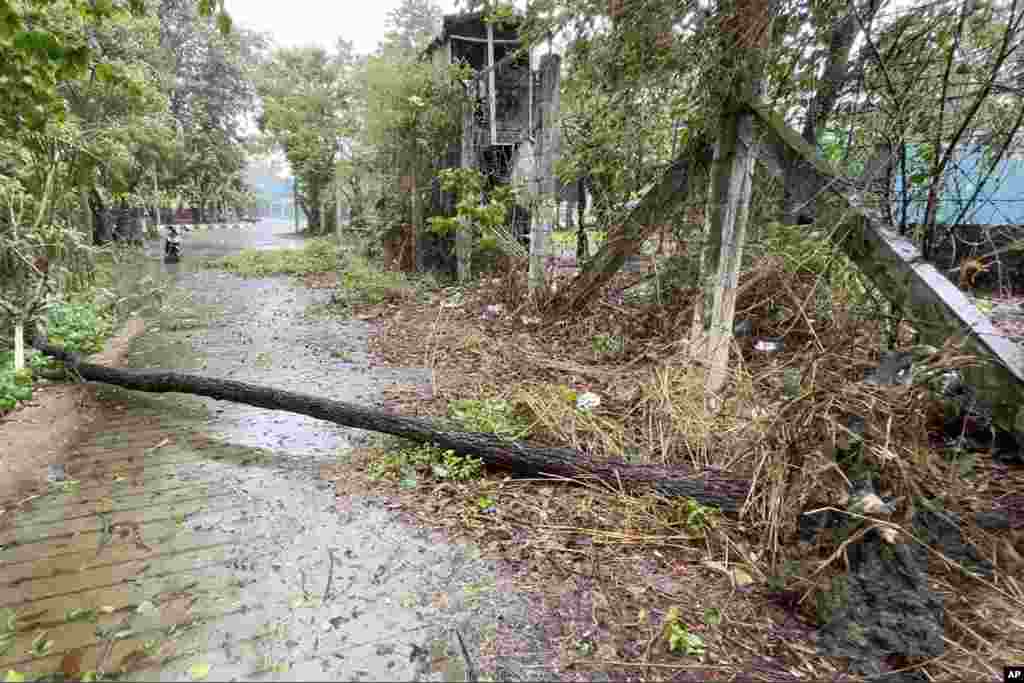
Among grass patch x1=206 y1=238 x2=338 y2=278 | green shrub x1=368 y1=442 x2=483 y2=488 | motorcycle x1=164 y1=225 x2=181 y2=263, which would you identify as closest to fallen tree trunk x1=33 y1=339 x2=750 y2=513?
green shrub x1=368 y1=442 x2=483 y2=488

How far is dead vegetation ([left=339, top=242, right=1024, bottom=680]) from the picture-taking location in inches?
82.4

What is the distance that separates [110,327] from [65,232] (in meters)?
2.28

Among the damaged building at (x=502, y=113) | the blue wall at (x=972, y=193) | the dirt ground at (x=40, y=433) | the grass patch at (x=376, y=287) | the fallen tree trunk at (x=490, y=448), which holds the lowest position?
the dirt ground at (x=40, y=433)

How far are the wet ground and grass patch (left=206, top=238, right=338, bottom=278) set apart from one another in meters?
9.62

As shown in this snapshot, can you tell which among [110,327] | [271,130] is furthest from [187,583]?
[271,130]

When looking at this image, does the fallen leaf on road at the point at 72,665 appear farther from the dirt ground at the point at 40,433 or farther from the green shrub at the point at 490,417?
the green shrub at the point at 490,417

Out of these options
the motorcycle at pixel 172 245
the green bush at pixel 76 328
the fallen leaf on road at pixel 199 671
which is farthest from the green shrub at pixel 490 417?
the motorcycle at pixel 172 245

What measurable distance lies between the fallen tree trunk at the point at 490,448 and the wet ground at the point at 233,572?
0.85 feet

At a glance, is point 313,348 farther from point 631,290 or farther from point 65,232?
point 631,290

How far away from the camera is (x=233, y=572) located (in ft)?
8.57

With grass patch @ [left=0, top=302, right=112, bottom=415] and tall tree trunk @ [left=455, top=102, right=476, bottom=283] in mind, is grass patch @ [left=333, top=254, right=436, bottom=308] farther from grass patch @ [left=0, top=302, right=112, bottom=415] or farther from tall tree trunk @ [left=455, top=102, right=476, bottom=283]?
grass patch @ [left=0, top=302, right=112, bottom=415]

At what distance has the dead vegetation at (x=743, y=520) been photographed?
2094mm

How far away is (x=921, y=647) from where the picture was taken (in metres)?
1.95

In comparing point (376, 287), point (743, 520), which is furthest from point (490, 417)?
point (376, 287)
